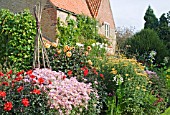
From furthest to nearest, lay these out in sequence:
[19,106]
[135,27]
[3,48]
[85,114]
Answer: [135,27] → [3,48] → [85,114] → [19,106]

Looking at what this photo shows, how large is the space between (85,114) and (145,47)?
1649 cm

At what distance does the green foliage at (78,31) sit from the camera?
17.2m

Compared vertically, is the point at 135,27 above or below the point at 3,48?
above

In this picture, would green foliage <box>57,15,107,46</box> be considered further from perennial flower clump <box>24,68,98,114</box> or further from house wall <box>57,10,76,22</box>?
perennial flower clump <box>24,68,98,114</box>

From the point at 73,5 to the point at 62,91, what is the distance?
51.3 feet

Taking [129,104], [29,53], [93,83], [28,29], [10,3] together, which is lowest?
[129,104]

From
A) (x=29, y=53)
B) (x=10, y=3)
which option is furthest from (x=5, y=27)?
(x=10, y=3)

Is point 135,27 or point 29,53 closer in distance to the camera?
point 29,53

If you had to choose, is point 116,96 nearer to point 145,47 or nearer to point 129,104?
point 129,104

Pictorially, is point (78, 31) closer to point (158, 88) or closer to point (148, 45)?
point (148, 45)

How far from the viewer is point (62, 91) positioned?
5906mm

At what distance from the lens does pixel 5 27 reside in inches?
470

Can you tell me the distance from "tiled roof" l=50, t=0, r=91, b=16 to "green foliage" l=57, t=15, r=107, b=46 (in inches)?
28.8

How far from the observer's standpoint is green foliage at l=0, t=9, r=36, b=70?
10975 millimetres
